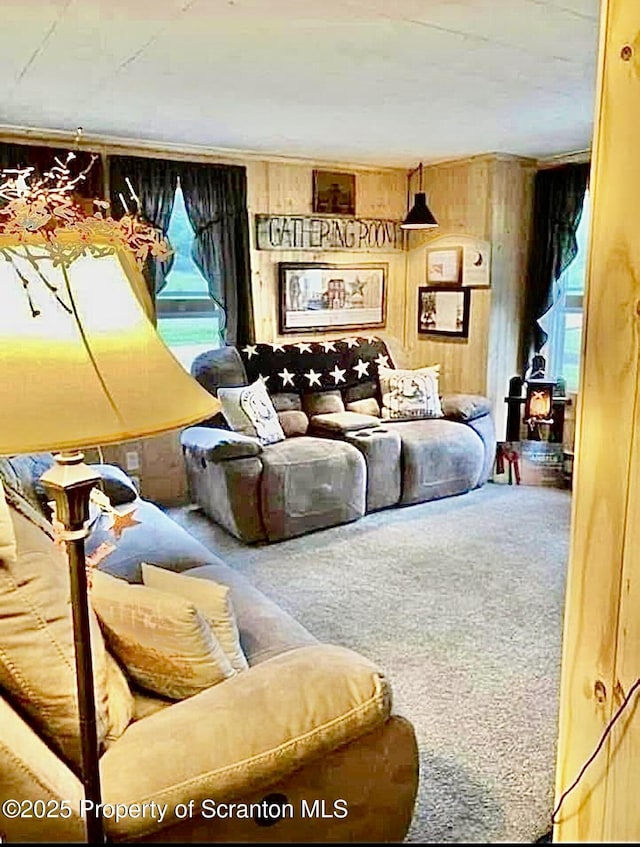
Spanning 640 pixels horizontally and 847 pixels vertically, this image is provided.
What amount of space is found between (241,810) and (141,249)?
2.86 feet

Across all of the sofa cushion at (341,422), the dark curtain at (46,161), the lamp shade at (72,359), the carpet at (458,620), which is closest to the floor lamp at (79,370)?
the lamp shade at (72,359)

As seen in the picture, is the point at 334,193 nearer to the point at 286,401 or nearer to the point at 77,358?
the point at 286,401

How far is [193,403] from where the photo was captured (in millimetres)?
1117

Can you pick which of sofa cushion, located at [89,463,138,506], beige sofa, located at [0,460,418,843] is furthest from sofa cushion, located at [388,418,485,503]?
beige sofa, located at [0,460,418,843]

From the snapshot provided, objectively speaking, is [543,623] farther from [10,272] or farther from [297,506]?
[10,272]

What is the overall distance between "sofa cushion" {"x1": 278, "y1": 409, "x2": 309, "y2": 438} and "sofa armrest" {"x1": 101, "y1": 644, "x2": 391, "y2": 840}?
314 centimetres

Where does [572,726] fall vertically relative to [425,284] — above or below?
below

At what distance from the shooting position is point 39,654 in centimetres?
131

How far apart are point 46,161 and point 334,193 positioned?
2039mm

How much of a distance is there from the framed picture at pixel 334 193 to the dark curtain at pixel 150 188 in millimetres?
1105

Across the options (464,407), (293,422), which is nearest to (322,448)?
(293,422)

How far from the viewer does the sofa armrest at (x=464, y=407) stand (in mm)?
4934

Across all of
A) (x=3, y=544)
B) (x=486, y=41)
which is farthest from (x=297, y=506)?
(x=3, y=544)

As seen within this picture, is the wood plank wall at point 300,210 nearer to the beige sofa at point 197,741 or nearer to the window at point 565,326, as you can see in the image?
the window at point 565,326
